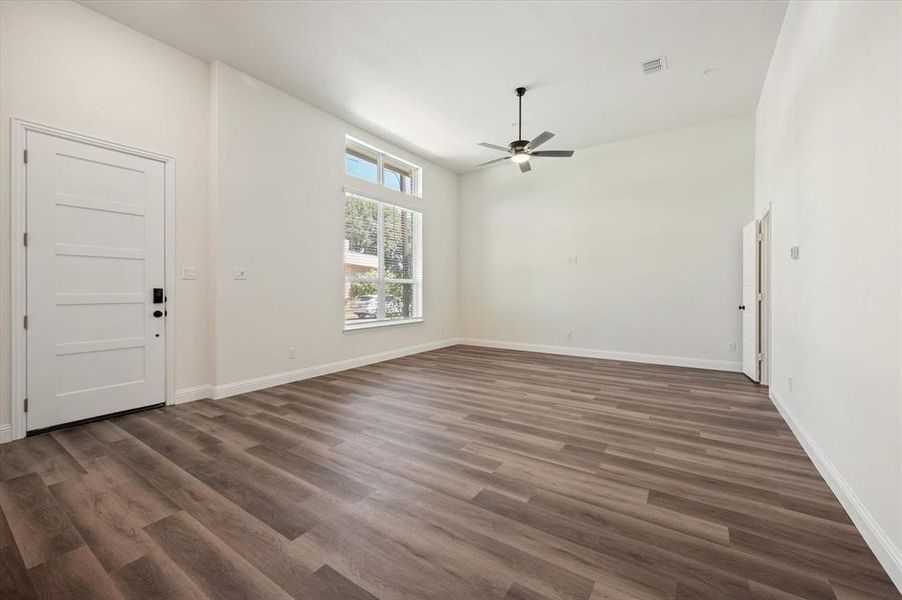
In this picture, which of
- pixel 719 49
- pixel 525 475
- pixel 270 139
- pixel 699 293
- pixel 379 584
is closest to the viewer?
pixel 379 584

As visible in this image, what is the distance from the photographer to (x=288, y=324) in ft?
15.3

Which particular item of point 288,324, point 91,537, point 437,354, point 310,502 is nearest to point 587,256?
Answer: point 437,354

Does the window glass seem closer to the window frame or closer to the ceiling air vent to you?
the window frame

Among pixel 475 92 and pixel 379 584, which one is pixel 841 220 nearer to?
pixel 379 584

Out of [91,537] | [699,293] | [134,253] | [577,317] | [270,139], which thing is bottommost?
[91,537]

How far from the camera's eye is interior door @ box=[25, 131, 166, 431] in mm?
2982

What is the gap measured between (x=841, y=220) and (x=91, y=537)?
4085mm

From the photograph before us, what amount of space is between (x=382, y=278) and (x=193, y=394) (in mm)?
3070

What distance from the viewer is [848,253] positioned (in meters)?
1.93

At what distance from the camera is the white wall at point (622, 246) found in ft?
17.6

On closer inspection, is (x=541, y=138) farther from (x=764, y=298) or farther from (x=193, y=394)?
(x=193, y=394)

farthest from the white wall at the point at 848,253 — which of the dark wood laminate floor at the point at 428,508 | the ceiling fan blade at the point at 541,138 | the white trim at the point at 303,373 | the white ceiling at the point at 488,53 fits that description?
the white trim at the point at 303,373

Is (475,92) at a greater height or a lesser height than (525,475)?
greater

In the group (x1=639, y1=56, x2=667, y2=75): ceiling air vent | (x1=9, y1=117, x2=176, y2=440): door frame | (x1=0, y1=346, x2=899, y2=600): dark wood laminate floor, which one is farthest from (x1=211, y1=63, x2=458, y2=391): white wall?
(x1=639, y1=56, x2=667, y2=75): ceiling air vent
